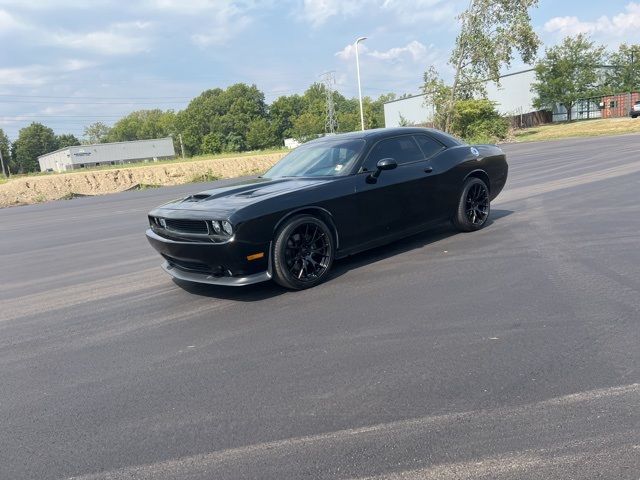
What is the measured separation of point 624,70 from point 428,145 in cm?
6444

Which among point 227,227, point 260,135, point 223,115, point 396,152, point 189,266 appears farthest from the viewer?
point 223,115

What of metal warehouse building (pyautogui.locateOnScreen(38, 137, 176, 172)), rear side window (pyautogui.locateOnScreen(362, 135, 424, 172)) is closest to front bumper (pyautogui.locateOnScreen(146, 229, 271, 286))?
rear side window (pyautogui.locateOnScreen(362, 135, 424, 172))

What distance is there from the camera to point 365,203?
5.93 metres

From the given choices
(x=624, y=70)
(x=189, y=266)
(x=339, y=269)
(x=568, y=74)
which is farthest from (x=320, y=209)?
(x=624, y=70)

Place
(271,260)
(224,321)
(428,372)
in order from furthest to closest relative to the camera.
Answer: (271,260) → (224,321) → (428,372)

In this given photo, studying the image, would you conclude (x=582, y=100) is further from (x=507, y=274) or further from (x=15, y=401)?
(x=15, y=401)

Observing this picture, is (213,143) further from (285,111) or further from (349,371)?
(349,371)

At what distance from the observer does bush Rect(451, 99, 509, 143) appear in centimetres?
4156

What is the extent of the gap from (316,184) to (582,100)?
58.7 meters

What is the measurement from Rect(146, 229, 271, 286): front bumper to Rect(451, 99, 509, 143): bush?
3883 centimetres

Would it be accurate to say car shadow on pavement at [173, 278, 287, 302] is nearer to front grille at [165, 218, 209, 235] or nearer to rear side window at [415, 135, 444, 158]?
front grille at [165, 218, 209, 235]

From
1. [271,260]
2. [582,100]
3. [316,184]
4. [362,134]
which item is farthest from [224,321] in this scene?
[582,100]

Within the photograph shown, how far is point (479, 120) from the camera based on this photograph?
42031 mm

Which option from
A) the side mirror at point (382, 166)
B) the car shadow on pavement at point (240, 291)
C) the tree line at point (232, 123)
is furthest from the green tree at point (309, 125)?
the car shadow on pavement at point (240, 291)
